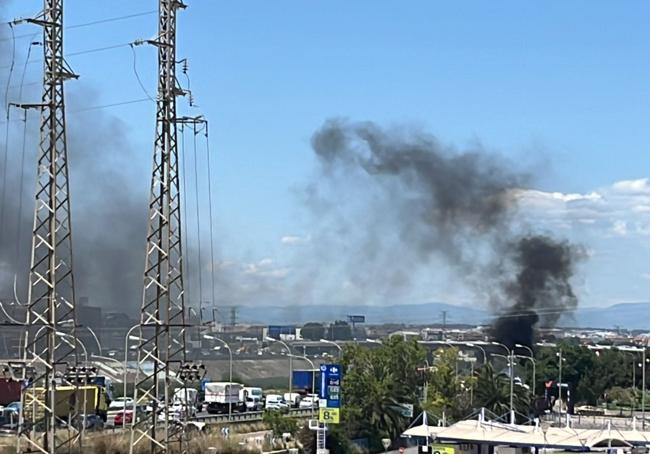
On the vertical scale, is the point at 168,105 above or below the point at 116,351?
above

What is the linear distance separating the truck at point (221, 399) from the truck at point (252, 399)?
31.9 inches

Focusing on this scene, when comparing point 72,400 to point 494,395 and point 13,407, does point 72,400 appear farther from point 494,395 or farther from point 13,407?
point 494,395

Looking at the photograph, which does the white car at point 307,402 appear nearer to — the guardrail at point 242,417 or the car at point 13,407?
the guardrail at point 242,417

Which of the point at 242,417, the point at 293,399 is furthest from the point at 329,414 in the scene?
the point at 293,399

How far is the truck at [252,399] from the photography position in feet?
244

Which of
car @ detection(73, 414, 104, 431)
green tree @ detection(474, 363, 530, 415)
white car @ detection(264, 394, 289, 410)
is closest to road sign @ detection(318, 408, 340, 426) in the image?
car @ detection(73, 414, 104, 431)

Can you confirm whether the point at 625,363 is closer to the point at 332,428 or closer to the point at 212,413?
the point at 212,413

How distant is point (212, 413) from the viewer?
70.8 metres

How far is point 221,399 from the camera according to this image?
71938mm

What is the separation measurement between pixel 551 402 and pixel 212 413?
85.2 ft

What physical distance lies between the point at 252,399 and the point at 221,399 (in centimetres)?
761

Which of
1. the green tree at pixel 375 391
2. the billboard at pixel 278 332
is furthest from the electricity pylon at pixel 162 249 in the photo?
the billboard at pixel 278 332

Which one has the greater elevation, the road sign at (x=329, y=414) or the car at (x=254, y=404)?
the road sign at (x=329, y=414)

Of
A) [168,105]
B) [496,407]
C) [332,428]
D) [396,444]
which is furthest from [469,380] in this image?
[168,105]
